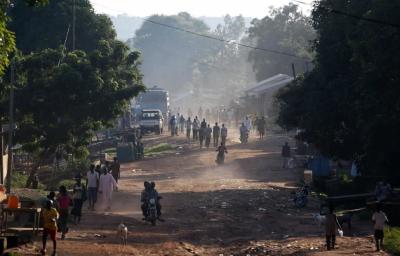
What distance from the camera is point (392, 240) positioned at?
22.0 m

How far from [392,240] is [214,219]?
6.19 meters

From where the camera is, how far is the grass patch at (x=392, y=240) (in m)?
20.8

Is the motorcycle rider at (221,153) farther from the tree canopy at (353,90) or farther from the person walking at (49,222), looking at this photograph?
the person walking at (49,222)

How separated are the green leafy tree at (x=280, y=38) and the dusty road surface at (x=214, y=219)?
168ft

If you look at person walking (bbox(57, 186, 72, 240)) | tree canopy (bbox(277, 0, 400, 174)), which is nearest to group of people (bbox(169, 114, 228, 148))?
tree canopy (bbox(277, 0, 400, 174))

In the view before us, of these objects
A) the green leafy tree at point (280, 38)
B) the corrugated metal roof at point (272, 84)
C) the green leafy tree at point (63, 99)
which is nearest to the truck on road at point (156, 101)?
the corrugated metal roof at point (272, 84)

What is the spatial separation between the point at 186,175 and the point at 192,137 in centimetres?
1984

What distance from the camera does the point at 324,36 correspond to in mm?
36094

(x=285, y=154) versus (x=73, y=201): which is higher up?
(x=285, y=154)

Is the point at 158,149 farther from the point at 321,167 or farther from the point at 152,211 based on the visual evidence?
the point at 152,211

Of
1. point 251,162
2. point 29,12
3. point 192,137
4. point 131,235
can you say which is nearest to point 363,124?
point 131,235

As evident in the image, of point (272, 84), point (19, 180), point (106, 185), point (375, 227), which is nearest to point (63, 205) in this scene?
point (106, 185)

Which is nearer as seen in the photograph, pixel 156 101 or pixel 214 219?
pixel 214 219

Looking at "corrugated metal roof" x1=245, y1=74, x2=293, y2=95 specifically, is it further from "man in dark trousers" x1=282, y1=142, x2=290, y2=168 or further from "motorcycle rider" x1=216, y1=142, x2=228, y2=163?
"man in dark trousers" x1=282, y1=142, x2=290, y2=168
